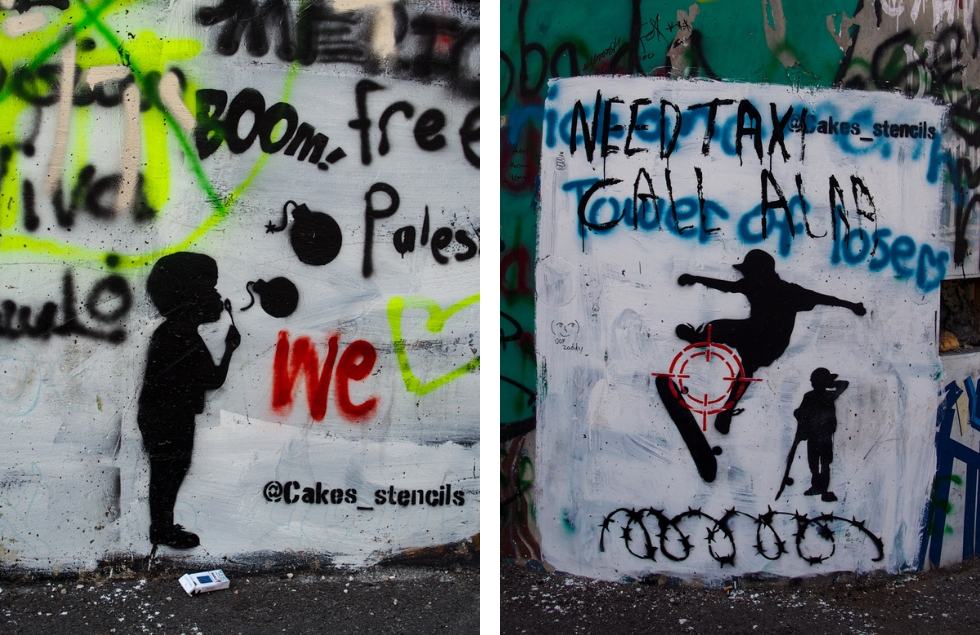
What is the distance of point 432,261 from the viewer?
14.1 feet

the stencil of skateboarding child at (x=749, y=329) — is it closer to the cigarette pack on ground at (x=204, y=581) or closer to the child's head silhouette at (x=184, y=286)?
the child's head silhouette at (x=184, y=286)

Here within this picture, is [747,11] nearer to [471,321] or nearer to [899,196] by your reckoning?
[899,196]

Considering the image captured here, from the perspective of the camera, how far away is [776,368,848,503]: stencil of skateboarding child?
14.1 feet

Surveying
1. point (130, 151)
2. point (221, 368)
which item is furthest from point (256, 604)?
point (130, 151)

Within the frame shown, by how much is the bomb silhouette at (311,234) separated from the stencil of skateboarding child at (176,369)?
0.41 metres

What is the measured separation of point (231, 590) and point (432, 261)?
1968 mm

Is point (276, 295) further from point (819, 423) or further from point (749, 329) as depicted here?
point (819, 423)

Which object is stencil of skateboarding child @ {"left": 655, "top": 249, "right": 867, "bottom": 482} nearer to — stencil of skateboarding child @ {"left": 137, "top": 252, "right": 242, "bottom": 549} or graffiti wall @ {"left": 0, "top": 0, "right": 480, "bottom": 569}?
graffiti wall @ {"left": 0, "top": 0, "right": 480, "bottom": 569}

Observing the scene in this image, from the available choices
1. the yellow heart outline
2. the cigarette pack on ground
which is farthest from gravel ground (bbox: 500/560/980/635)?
the cigarette pack on ground

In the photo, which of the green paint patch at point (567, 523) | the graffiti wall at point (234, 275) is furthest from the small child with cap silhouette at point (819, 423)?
the graffiti wall at point (234, 275)

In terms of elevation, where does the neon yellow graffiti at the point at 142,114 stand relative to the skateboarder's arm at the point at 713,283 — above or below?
above

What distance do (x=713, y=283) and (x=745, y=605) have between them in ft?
5.38

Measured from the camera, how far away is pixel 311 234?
424 centimetres

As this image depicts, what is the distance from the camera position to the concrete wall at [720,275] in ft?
13.7
